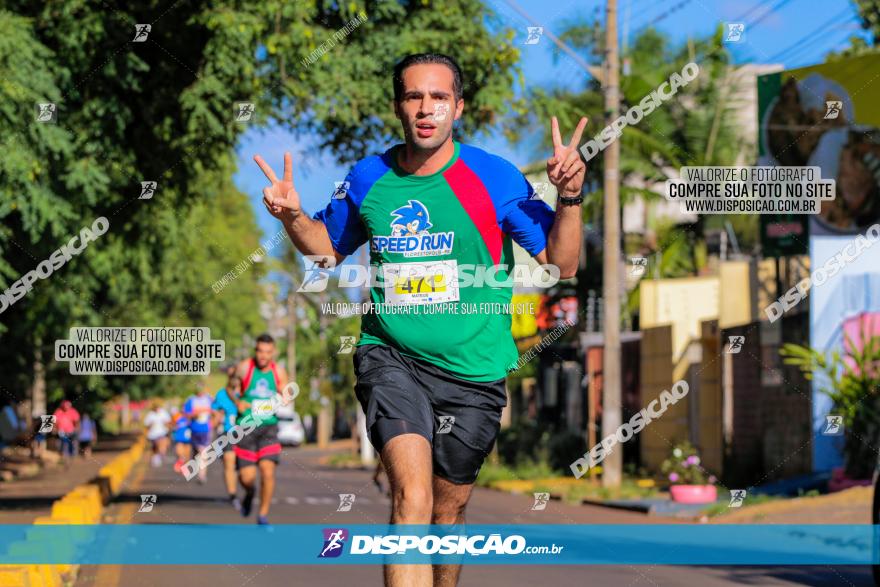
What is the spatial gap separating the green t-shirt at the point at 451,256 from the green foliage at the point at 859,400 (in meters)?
15.1

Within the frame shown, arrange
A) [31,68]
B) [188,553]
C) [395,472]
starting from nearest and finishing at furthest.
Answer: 1. [395,472]
2. [188,553]
3. [31,68]

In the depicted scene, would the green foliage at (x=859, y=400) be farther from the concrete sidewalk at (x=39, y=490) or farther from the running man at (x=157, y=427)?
the running man at (x=157, y=427)

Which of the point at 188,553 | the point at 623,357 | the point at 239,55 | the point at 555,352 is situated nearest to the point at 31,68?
the point at 239,55

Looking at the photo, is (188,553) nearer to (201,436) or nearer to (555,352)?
(201,436)

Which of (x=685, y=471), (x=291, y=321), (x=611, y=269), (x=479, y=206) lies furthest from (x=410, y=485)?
(x=291, y=321)

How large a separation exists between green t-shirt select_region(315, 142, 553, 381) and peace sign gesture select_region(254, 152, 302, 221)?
11.2 inches

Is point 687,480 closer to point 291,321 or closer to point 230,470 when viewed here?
point 230,470

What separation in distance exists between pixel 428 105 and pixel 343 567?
6.53 m

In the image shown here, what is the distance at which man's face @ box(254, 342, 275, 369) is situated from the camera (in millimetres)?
14977

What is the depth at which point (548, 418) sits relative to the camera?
38969mm

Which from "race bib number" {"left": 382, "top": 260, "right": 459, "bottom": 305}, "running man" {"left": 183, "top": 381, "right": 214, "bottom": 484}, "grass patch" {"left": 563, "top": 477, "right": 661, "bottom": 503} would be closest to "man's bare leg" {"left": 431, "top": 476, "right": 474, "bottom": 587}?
"race bib number" {"left": 382, "top": 260, "right": 459, "bottom": 305}

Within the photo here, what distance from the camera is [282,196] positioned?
18.2 ft

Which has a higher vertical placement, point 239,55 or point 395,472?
point 239,55

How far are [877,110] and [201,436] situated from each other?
41.2ft
